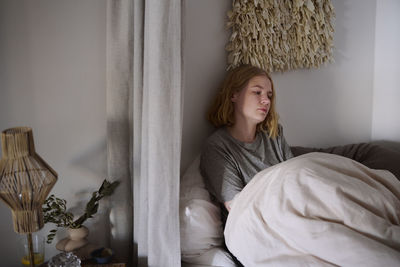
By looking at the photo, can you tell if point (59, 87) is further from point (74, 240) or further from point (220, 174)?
point (220, 174)

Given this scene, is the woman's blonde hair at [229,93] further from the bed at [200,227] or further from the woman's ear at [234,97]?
the bed at [200,227]

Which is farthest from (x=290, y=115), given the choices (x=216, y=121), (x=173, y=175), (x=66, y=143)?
(x=66, y=143)

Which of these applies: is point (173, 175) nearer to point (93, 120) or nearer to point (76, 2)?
point (93, 120)

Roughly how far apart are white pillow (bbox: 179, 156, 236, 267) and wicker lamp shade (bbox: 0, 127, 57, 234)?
0.60 m

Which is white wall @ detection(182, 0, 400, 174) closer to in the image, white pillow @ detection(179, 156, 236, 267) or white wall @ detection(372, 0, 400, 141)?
white wall @ detection(372, 0, 400, 141)

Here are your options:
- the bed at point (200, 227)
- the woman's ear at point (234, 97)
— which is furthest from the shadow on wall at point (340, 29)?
the bed at point (200, 227)

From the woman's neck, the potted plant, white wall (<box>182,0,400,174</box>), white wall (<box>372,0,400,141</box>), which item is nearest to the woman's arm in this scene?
the woman's neck

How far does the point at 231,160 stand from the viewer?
69.4 inches

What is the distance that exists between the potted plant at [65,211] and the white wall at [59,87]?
0.06m

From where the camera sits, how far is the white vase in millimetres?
1379

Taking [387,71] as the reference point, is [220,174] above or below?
below

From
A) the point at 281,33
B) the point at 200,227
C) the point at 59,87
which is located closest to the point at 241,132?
the point at 200,227

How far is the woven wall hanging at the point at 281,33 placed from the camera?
194cm

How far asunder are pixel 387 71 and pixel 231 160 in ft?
5.24
